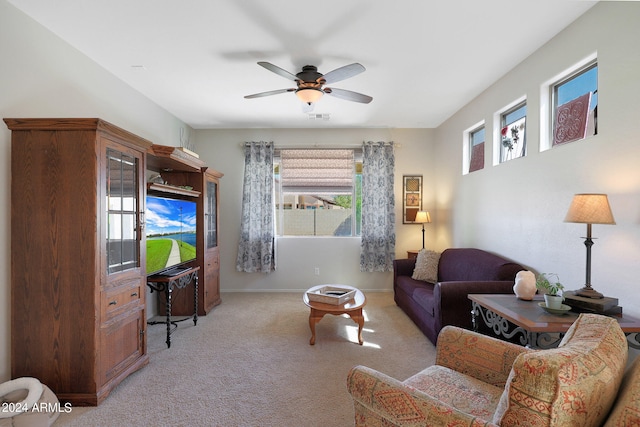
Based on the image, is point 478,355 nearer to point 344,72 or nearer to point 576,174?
point 576,174

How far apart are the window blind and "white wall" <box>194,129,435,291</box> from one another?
168 mm

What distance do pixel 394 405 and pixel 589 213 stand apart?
5.48ft

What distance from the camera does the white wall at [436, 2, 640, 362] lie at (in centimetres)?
179

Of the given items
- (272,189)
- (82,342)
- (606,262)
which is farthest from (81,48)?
(606,262)

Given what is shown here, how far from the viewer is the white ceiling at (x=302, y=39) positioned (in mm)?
2012

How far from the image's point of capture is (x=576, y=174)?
85.2 inches

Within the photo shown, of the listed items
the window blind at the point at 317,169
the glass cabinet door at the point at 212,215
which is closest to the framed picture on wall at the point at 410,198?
the window blind at the point at 317,169

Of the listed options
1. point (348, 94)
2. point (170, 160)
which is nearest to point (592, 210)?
point (348, 94)

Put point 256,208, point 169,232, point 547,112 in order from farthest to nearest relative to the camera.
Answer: point 256,208 → point 169,232 → point 547,112

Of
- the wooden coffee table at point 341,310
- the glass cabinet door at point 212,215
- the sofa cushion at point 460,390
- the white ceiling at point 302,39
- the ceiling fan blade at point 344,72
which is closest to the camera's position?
the sofa cushion at point 460,390

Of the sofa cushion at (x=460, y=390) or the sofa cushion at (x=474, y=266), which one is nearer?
the sofa cushion at (x=460, y=390)

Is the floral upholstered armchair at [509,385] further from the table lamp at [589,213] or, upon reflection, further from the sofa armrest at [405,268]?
the sofa armrest at [405,268]

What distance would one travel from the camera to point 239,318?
3.62m

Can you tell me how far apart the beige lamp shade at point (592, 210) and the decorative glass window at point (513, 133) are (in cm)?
118
